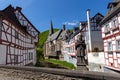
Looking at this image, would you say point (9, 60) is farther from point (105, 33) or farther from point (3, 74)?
point (105, 33)

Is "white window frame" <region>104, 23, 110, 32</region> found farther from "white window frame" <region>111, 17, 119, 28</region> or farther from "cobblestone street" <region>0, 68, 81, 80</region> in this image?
"cobblestone street" <region>0, 68, 81, 80</region>

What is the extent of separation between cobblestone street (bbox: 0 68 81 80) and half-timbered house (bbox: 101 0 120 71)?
9552 millimetres

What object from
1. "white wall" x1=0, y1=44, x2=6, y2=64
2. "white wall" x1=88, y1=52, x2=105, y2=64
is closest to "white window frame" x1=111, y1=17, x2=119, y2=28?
"white wall" x1=88, y1=52, x2=105, y2=64

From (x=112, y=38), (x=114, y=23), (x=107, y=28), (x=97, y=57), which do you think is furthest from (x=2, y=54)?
(x=97, y=57)

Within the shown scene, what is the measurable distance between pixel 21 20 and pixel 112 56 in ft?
50.0

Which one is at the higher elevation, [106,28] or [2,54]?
[106,28]

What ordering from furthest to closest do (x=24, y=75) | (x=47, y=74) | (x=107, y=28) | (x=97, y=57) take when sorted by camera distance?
1. (x=97, y=57)
2. (x=107, y=28)
3. (x=24, y=75)
4. (x=47, y=74)

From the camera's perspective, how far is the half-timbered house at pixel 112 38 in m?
14.1

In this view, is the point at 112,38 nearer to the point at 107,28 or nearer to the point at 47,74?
the point at 107,28

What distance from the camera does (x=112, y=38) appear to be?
15133mm

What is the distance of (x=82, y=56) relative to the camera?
1827 centimetres

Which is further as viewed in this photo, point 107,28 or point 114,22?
point 107,28

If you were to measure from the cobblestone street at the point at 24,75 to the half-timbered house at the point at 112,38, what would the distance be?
9.55 metres

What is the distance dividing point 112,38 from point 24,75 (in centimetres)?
1065
